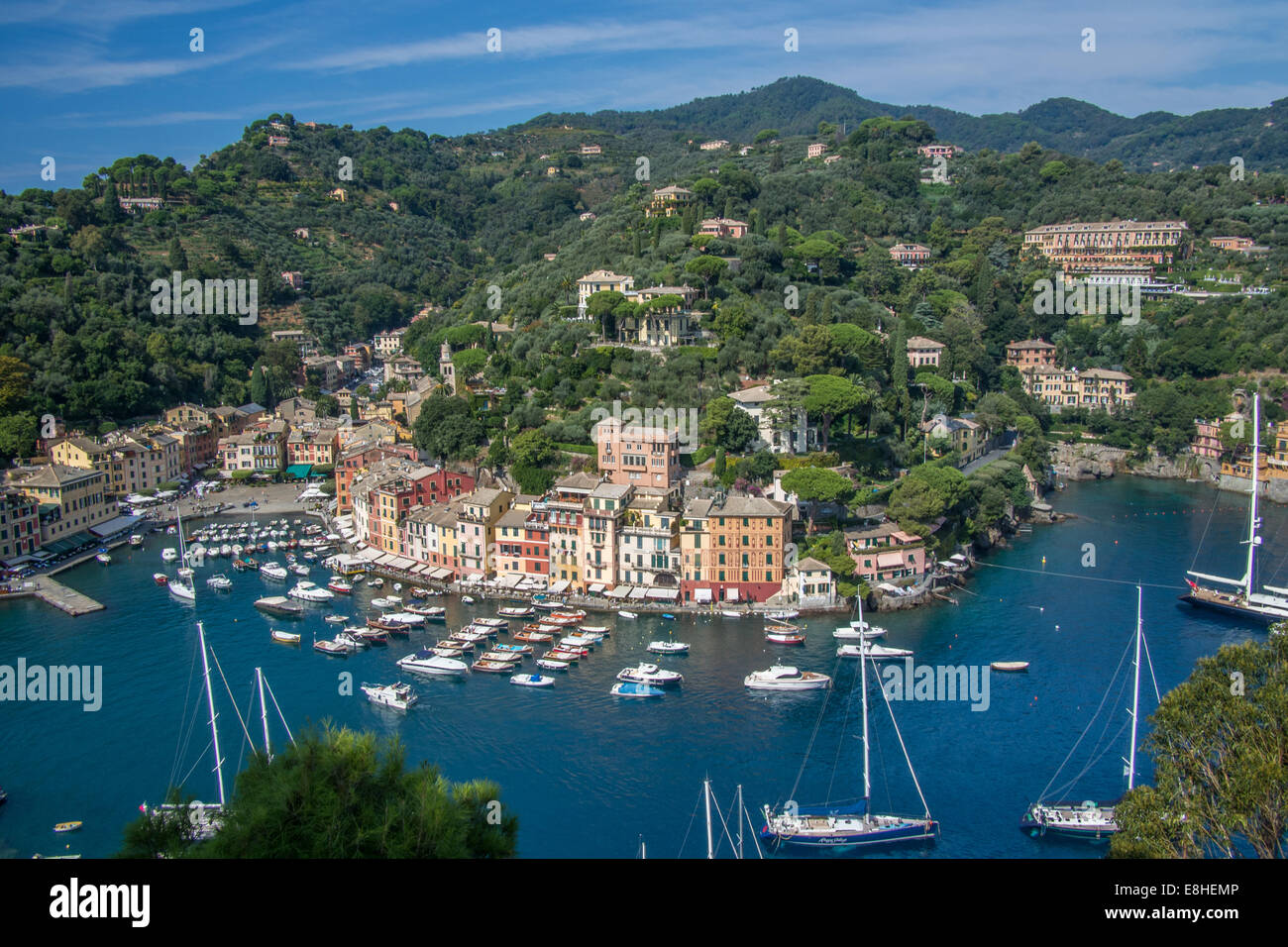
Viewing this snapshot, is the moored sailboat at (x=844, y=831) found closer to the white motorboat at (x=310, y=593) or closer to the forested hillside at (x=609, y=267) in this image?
the white motorboat at (x=310, y=593)

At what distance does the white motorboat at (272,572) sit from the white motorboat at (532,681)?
890cm

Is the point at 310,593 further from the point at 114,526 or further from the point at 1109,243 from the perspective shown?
the point at 1109,243

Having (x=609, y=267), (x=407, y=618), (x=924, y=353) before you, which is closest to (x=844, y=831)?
(x=407, y=618)

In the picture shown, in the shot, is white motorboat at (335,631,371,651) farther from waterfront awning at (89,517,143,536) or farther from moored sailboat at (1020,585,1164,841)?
moored sailboat at (1020,585,1164,841)

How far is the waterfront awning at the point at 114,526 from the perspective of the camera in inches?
1048

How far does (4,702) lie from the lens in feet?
56.0

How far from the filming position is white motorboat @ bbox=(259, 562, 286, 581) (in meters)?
23.5

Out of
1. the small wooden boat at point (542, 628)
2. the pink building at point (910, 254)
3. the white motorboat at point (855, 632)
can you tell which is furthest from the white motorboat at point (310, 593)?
the pink building at point (910, 254)

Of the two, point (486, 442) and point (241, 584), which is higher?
point (486, 442)

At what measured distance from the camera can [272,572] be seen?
23656mm
